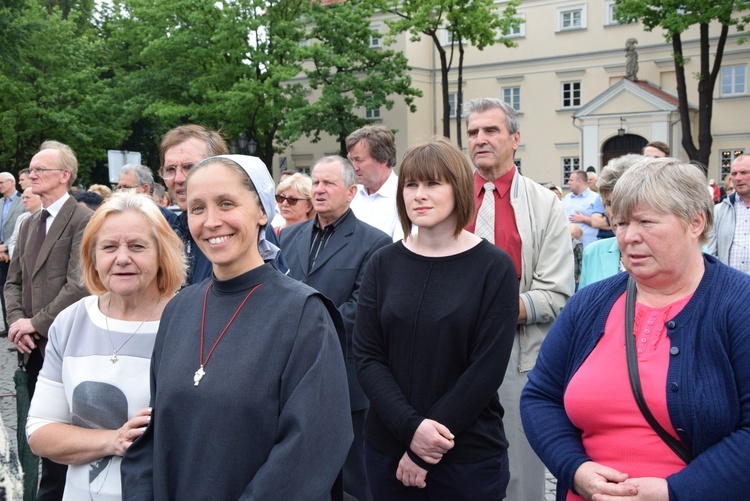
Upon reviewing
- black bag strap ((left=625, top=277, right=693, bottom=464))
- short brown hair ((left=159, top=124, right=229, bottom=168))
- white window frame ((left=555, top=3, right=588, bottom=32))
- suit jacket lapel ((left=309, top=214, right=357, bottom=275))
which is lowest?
black bag strap ((left=625, top=277, right=693, bottom=464))

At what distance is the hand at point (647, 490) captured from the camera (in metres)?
2.33

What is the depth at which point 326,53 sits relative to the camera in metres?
34.8

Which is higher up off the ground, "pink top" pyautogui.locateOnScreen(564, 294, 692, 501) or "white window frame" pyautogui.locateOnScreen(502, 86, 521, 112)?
"white window frame" pyautogui.locateOnScreen(502, 86, 521, 112)

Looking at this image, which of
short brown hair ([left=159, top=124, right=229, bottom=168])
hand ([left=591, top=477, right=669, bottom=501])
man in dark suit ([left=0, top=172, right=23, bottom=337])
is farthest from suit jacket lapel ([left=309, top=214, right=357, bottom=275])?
man in dark suit ([left=0, top=172, right=23, bottom=337])

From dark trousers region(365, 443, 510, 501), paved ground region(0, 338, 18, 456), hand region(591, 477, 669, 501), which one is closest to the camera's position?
hand region(591, 477, 669, 501)

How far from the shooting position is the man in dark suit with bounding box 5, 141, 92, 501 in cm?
530

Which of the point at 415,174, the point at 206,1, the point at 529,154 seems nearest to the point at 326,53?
the point at 206,1

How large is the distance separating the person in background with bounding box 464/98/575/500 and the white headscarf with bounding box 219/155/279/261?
1.62 m

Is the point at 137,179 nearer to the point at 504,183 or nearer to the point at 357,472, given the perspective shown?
the point at 357,472

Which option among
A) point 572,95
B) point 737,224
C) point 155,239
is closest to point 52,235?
point 155,239

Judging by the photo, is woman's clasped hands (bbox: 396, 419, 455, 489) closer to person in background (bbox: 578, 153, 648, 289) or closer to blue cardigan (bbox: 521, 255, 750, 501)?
blue cardigan (bbox: 521, 255, 750, 501)

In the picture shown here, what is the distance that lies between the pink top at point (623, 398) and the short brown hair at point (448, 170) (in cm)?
94

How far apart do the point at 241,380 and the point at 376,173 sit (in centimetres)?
397

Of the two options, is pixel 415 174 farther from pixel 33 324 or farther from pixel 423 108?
pixel 423 108
